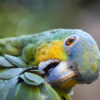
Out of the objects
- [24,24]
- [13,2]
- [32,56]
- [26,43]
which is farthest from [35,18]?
[32,56]

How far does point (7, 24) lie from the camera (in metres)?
2.08

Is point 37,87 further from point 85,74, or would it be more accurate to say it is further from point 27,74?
point 85,74

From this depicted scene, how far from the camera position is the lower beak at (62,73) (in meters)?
0.80

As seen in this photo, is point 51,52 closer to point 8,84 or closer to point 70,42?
point 70,42

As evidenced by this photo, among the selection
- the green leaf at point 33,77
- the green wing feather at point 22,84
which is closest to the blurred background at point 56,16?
the green wing feather at point 22,84

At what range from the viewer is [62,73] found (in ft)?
2.64

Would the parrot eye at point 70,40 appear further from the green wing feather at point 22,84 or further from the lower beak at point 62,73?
the green wing feather at point 22,84

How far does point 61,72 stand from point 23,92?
→ 24 cm

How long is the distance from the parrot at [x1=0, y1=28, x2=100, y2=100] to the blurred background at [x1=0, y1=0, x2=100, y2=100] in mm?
1223

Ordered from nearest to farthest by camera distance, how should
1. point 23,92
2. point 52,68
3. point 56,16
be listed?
1. point 23,92
2. point 52,68
3. point 56,16

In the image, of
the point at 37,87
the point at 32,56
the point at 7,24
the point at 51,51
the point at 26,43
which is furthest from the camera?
the point at 7,24

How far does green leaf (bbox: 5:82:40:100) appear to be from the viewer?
0.68m

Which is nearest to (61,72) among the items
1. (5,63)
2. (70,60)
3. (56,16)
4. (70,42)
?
(70,60)

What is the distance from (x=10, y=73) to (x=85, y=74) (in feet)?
1.44
